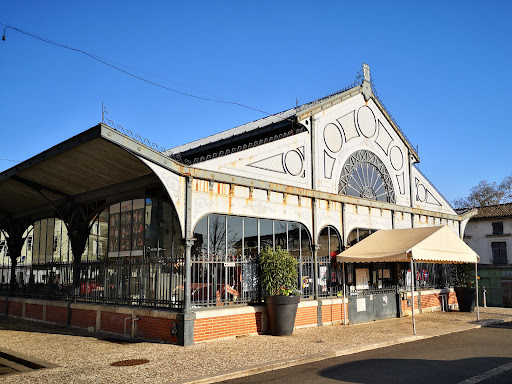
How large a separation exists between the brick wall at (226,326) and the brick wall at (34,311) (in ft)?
29.3

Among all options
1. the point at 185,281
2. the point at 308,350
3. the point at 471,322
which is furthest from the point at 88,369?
the point at 471,322

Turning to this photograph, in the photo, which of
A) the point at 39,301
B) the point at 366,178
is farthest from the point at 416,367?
the point at 39,301

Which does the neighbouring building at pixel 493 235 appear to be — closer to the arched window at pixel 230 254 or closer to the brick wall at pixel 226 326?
the arched window at pixel 230 254

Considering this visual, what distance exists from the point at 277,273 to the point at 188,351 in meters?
3.71

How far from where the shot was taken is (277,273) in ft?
45.0

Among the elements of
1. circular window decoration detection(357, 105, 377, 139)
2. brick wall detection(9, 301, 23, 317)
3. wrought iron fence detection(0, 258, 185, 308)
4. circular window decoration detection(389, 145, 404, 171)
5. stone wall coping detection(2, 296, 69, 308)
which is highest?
circular window decoration detection(357, 105, 377, 139)

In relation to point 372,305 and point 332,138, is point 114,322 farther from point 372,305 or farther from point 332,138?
point 332,138

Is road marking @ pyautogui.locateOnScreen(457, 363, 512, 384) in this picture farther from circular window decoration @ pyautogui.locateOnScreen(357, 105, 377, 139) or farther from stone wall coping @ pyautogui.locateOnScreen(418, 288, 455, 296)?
circular window decoration @ pyautogui.locateOnScreen(357, 105, 377, 139)

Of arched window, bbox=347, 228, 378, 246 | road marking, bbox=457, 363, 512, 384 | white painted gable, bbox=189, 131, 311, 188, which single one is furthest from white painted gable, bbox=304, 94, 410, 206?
road marking, bbox=457, 363, 512, 384

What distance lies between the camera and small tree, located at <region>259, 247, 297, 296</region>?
1370 centimetres

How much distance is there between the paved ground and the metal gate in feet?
2.21

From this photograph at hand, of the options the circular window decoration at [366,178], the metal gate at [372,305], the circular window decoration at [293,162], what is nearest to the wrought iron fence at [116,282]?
the circular window decoration at [293,162]

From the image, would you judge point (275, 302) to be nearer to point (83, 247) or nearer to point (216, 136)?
point (83, 247)

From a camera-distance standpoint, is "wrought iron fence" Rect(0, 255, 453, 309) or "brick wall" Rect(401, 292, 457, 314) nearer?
"wrought iron fence" Rect(0, 255, 453, 309)
